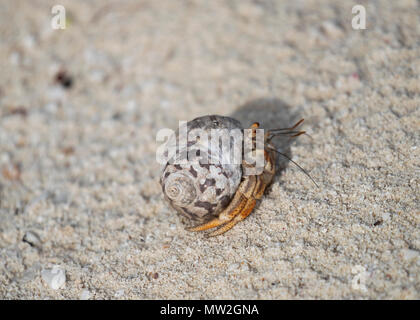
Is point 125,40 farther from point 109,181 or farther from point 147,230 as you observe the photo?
point 147,230

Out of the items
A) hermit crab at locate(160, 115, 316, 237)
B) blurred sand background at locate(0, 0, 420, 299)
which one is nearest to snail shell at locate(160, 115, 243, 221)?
hermit crab at locate(160, 115, 316, 237)

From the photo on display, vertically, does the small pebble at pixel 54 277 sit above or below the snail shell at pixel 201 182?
below

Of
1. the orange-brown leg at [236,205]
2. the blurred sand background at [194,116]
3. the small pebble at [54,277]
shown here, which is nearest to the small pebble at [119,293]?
the blurred sand background at [194,116]

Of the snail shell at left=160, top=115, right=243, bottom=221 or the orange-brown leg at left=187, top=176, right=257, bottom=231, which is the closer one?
the snail shell at left=160, top=115, right=243, bottom=221

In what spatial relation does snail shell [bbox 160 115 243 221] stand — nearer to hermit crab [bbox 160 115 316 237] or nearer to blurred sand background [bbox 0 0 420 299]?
hermit crab [bbox 160 115 316 237]

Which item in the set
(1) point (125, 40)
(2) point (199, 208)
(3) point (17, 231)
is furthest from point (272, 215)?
(1) point (125, 40)

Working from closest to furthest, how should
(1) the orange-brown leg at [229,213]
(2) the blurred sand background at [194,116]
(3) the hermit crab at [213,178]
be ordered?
(2) the blurred sand background at [194,116]
(3) the hermit crab at [213,178]
(1) the orange-brown leg at [229,213]

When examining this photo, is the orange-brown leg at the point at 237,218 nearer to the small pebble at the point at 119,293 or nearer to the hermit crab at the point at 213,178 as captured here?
the hermit crab at the point at 213,178

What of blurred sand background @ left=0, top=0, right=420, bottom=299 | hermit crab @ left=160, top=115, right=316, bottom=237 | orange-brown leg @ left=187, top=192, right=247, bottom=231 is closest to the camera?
blurred sand background @ left=0, top=0, right=420, bottom=299
